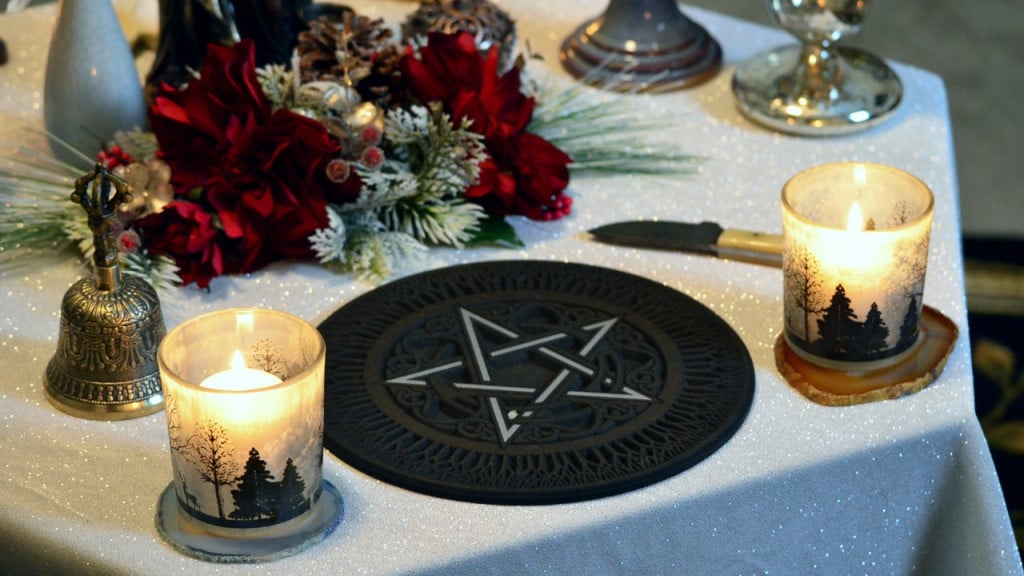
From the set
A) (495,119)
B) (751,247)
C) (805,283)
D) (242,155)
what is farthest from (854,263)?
(242,155)

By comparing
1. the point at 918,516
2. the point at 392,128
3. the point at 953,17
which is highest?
the point at 392,128

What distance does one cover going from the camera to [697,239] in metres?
0.95

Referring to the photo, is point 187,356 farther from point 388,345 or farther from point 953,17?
point 953,17

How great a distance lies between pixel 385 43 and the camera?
1.04m

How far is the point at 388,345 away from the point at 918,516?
1.08 ft

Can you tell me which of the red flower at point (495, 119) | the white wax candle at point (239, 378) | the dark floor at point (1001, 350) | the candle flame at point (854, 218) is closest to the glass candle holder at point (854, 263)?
the candle flame at point (854, 218)

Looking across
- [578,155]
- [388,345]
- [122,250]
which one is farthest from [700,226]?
[122,250]

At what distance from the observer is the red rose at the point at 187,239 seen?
2.91 feet

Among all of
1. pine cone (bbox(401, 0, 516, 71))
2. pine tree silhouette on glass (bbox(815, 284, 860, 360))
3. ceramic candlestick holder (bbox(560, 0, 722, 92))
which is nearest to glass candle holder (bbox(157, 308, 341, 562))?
pine tree silhouette on glass (bbox(815, 284, 860, 360))

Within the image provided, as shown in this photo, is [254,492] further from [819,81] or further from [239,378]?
[819,81]

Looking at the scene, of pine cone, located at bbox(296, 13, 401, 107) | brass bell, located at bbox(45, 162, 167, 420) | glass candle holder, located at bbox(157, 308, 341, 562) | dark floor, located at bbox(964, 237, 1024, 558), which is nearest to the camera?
glass candle holder, located at bbox(157, 308, 341, 562)

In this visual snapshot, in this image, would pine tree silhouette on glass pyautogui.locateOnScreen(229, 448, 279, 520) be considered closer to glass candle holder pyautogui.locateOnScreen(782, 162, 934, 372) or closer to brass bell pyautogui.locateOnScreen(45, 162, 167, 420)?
brass bell pyautogui.locateOnScreen(45, 162, 167, 420)

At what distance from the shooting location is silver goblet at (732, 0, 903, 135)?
44.1 inches

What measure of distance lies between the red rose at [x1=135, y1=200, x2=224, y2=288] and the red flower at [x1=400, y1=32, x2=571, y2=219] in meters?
0.18
